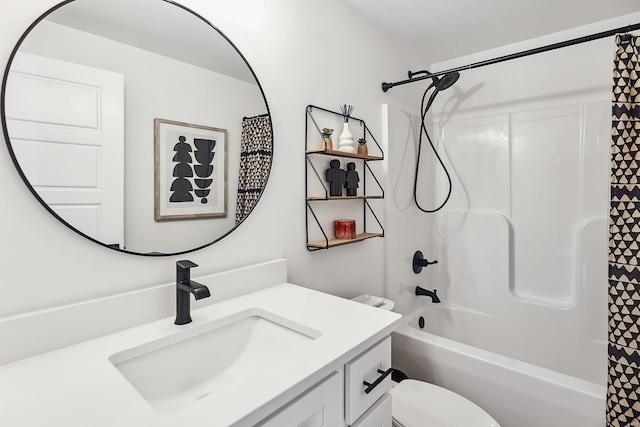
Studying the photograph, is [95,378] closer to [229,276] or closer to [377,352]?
[229,276]

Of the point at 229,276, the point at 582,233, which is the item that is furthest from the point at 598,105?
the point at 229,276

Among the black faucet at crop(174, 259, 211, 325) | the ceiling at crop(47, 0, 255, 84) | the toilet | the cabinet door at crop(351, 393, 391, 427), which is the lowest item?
the toilet

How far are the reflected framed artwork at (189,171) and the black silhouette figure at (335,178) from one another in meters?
0.56

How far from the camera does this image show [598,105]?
1.91 m

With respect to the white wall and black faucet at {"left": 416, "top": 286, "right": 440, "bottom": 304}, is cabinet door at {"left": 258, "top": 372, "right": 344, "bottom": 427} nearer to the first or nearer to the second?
the white wall

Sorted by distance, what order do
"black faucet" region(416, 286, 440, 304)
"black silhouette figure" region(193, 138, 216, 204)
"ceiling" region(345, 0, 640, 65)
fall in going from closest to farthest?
1. "black silhouette figure" region(193, 138, 216, 204)
2. "ceiling" region(345, 0, 640, 65)
3. "black faucet" region(416, 286, 440, 304)

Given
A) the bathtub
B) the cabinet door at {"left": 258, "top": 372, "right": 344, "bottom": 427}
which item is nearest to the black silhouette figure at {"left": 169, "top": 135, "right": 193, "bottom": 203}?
the cabinet door at {"left": 258, "top": 372, "right": 344, "bottom": 427}

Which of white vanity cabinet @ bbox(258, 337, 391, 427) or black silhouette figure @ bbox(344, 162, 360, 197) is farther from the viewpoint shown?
black silhouette figure @ bbox(344, 162, 360, 197)

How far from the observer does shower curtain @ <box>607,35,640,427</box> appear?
121 cm

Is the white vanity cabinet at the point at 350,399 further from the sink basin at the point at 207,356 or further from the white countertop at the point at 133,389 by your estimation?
the sink basin at the point at 207,356

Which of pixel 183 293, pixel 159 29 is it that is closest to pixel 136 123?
pixel 159 29

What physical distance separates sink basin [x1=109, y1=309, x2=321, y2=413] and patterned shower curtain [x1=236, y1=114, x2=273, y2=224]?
38 centimetres

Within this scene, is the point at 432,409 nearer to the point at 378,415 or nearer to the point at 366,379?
the point at 378,415

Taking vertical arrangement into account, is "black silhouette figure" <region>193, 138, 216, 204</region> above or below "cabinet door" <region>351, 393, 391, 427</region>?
above
